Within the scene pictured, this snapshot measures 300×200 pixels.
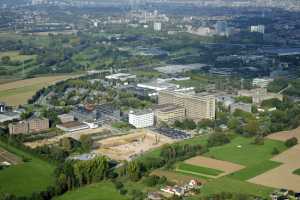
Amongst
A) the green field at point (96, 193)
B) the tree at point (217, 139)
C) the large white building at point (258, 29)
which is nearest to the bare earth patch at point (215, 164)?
the tree at point (217, 139)

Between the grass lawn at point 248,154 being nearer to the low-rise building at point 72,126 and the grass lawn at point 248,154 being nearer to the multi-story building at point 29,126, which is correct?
the low-rise building at point 72,126

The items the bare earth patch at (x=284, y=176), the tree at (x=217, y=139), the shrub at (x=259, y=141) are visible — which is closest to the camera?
the bare earth patch at (x=284, y=176)

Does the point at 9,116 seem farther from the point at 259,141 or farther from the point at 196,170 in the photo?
the point at 259,141

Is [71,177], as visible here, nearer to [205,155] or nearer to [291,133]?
[205,155]

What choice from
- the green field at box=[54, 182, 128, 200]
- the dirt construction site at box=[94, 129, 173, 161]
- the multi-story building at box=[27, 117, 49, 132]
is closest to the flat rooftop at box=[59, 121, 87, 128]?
the multi-story building at box=[27, 117, 49, 132]

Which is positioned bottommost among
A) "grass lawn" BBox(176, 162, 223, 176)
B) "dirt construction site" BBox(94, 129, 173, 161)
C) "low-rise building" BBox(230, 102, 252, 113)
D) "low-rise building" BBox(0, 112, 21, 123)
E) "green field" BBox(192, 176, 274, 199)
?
"dirt construction site" BBox(94, 129, 173, 161)

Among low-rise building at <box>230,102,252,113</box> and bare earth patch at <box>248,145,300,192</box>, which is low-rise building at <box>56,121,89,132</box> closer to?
low-rise building at <box>230,102,252,113</box>

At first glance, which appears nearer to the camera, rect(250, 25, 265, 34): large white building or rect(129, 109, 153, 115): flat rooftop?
rect(129, 109, 153, 115): flat rooftop

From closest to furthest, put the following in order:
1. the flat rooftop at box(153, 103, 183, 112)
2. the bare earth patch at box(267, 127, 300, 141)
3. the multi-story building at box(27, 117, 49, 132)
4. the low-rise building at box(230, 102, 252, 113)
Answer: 1. the bare earth patch at box(267, 127, 300, 141)
2. the multi-story building at box(27, 117, 49, 132)
3. the flat rooftop at box(153, 103, 183, 112)
4. the low-rise building at box(230, 102, 252, 113)
